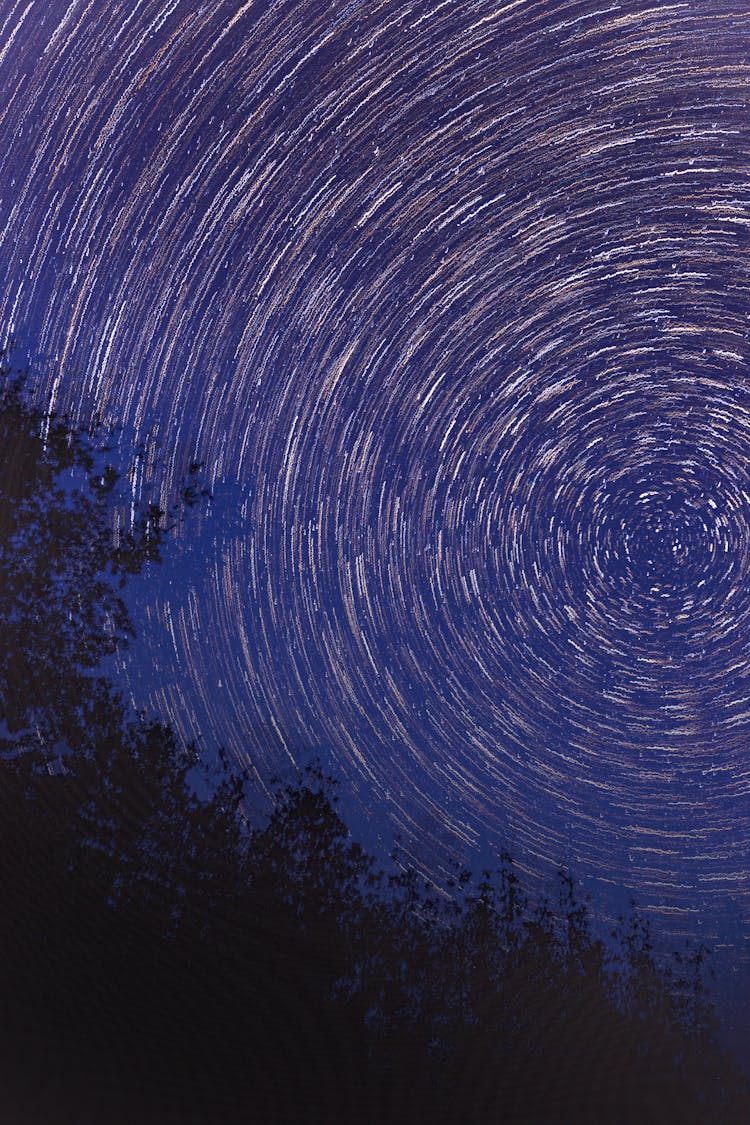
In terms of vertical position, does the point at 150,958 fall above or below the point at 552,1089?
above

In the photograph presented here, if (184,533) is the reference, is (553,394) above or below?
above

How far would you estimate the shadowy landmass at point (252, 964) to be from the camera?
98 cm

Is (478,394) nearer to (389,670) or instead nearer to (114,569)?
(389,670)

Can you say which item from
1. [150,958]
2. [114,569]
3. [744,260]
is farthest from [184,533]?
[744,260]

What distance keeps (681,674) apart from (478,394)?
48 cm

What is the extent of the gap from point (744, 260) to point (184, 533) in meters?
0.84

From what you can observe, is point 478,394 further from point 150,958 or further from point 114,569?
point 150,958

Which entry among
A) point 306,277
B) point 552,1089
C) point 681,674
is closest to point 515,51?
point 306,277

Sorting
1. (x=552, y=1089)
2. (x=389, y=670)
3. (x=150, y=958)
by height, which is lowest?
(x=552, y=1089)

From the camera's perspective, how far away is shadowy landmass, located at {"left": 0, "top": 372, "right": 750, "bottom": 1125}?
3.23 feet

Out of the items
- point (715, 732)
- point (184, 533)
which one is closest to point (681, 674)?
point (715, 732)

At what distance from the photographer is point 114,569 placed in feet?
3.34

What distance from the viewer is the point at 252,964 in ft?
3.28

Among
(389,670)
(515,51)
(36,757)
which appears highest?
(515,51)
